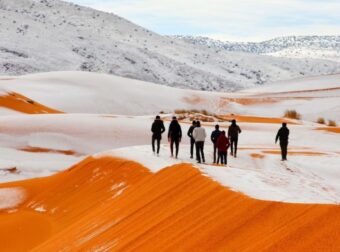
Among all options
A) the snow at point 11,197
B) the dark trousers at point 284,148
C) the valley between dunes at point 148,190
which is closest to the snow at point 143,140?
the valley between dunes at point 148,190

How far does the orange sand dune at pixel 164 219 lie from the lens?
24.5 feet

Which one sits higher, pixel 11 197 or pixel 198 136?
pixel 198 136

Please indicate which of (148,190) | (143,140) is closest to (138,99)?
(143,140)

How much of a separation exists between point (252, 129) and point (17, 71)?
6413cm

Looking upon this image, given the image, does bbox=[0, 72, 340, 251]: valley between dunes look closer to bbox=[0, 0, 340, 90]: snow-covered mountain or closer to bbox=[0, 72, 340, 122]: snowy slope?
bbox=[0, 72, 340, 122]: snowy slope

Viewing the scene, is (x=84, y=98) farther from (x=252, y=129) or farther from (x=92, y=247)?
(x=92, y=247)

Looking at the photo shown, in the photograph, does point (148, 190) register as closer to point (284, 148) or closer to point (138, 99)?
point (284, 148)

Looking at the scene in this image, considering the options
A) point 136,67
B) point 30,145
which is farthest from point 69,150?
point 136,67

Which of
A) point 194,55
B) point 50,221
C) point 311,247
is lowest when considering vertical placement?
point 50,221

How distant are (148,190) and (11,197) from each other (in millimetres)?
6889

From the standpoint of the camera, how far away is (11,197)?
17.6 metres

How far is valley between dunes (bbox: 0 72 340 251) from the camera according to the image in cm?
802

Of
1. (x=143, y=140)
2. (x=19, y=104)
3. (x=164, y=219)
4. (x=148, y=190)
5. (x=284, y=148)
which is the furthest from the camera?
(x=19, y=104)

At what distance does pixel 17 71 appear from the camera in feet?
295
